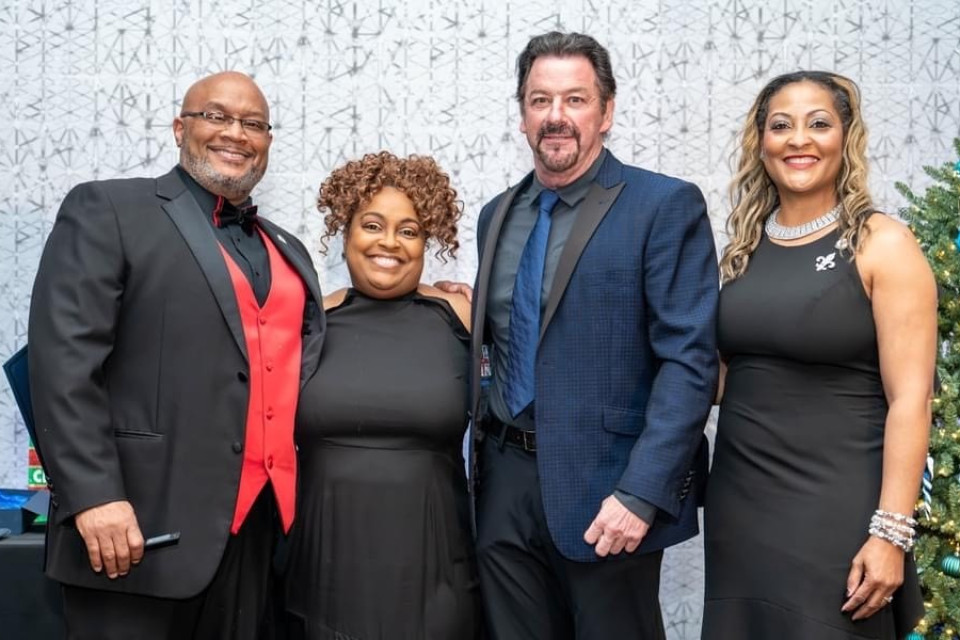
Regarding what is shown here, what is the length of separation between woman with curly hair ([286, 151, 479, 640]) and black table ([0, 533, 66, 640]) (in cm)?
78

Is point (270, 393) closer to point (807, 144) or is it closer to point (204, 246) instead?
point (204, 246)

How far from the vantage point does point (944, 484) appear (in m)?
2.59

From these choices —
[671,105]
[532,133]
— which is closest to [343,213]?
[532,133]

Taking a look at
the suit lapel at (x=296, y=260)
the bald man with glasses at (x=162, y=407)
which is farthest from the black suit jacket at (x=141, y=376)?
the suit lapel at (x=296, y=260)

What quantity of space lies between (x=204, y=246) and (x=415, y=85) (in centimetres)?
147

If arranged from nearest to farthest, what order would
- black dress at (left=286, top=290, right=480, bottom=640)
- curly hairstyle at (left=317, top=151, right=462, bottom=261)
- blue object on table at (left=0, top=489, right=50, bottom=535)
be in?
black dress at (left=286, top=290, right=480, bottom=640) → curly hairstyle at (left=317, top=151, right=462, bottom=261) → blue object on table at (left=0, top=489, right=50, bottom=535)

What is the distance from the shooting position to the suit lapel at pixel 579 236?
2150 millimetres

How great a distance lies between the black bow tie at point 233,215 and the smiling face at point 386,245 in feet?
0.83

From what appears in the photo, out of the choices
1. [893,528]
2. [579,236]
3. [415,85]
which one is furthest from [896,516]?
[415,85]

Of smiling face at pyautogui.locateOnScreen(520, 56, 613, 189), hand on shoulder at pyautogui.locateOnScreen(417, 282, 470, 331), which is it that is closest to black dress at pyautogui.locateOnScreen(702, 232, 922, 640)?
smiling face at pyautogui.locateOnScreen(520, 56, 613, 189)

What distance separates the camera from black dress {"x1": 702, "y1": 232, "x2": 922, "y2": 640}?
1974 mm

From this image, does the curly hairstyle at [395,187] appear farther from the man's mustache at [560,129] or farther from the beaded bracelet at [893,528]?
the beaded bracelet at [893,528]

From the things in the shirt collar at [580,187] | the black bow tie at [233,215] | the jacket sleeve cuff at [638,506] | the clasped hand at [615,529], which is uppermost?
the shirt collar at [580,187]

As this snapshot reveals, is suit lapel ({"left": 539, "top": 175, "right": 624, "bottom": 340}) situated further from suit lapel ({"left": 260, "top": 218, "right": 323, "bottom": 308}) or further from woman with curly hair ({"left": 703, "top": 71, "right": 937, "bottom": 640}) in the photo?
suit lapel ({"left": 260, "top": 218, "right": 323, "bottom": 308})
